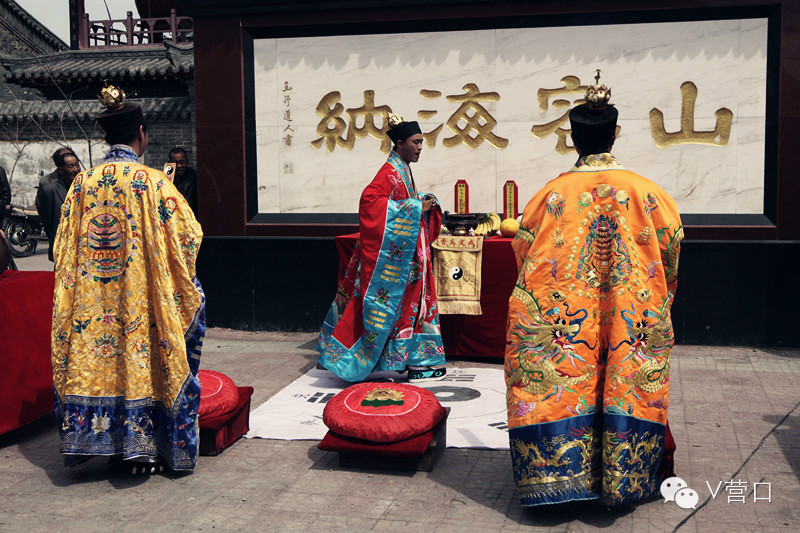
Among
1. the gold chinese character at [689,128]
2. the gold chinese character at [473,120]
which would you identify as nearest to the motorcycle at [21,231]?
the gold chinese character at [473,120]

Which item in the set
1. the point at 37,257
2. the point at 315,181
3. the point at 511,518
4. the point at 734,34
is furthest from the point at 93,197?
the point at 37,257

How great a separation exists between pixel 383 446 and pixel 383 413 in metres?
0.16

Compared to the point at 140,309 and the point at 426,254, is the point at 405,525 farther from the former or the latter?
the point at 426,254

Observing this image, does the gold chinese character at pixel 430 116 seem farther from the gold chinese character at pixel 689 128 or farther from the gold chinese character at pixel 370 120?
the gold chinese character at pixel 689 128

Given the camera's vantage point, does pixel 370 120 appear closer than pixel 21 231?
Yes

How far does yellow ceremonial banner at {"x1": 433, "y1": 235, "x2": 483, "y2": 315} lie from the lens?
245 inches

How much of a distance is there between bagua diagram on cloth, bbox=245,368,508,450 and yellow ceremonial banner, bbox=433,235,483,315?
49cm

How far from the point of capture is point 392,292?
18.3ft

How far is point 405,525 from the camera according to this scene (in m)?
3.28

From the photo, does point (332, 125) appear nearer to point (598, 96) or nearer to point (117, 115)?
point (117, 115)

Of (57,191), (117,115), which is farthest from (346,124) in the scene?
(117,115)

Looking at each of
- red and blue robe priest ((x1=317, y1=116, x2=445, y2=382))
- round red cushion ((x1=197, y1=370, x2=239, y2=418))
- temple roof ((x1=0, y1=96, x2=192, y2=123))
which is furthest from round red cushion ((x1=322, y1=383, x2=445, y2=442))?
temple roof ((x1=0, y1=96, x2=192, y2=123))

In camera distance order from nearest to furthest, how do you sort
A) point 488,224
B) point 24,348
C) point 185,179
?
point 24,348
point 488,224
point 185,179

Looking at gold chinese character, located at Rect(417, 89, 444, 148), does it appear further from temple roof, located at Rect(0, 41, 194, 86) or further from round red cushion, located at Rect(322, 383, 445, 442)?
temple roof, located at Rect(0, 41, 194, 86)
